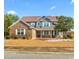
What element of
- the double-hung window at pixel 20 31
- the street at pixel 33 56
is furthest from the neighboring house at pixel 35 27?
the street at pixel 33 56

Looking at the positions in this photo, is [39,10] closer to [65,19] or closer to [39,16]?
[39,16]

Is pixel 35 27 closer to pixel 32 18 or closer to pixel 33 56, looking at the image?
pixel 32 18

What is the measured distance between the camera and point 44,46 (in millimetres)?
1435

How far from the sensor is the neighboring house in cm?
141

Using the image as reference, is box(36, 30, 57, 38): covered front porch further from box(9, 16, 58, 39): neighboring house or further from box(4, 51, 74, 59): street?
box(4, 51, 74, 59): street

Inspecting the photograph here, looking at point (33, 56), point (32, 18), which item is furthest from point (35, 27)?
point (33, 56)

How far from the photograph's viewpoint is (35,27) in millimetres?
1464

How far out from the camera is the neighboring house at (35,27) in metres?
1.41

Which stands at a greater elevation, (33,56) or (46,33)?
(46,33)

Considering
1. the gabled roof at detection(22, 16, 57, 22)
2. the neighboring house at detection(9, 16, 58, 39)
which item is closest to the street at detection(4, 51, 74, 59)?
the neighboring house at detection(9, 16, 58, 39)
